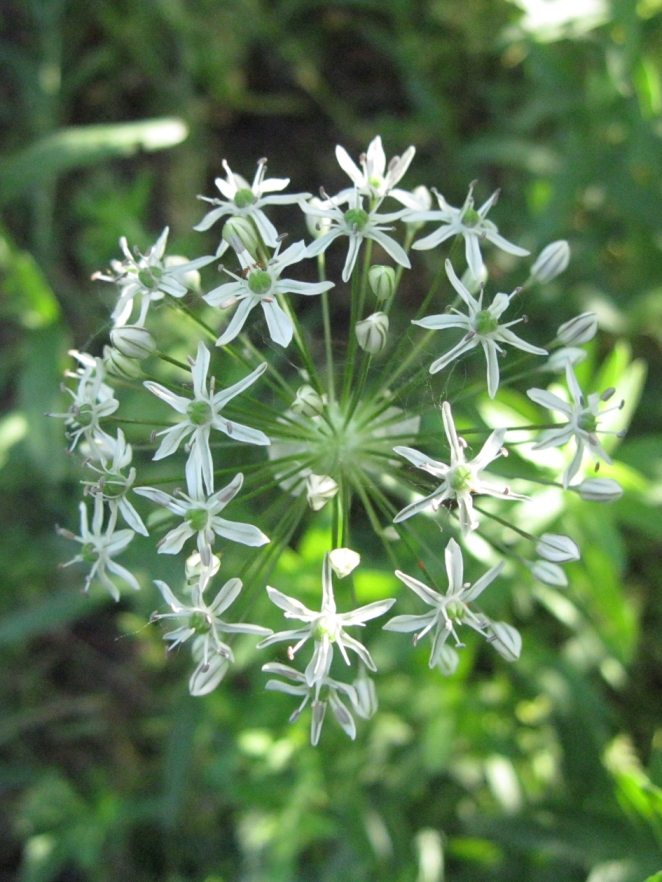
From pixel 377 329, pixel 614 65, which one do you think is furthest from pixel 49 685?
pixel 614 65

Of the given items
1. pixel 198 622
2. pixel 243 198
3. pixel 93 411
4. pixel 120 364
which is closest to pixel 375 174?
pixel 243 198

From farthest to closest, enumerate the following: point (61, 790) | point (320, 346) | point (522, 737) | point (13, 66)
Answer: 1. point (13, 66)
2. point (61, 790)
3. point (522, 737)
4. point (320, 346)

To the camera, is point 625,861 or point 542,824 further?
point 542,824

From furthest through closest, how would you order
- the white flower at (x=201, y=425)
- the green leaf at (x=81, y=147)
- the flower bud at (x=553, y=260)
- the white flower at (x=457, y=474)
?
the green leaf at (x=81, y=147), the flower bud at (x=553, y=260), the white flower at (x=201, y=425), the white flower at (x=457, y=474)

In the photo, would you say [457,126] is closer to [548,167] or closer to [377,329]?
[548,167]

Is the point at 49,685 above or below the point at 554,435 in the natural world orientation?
below

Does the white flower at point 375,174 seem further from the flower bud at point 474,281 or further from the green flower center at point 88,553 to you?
the green flower center at point 88,553

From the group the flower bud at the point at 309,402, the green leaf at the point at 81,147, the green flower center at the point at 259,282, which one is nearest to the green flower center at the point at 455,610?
the flower bud at the point at 309,402

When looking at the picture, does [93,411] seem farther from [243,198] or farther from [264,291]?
[243,198]
